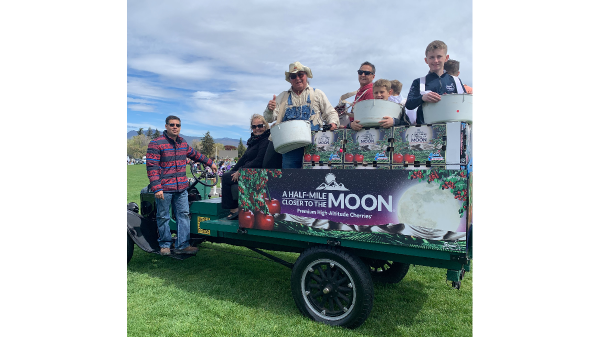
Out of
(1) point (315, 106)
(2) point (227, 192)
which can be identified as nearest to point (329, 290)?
(2) point (227, 192)

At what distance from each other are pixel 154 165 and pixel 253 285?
190cm

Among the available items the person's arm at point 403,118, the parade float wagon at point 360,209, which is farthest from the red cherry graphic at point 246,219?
the person's arm at point 403,118

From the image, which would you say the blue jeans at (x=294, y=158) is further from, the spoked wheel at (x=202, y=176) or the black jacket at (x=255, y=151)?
the spoked wheel at (x=202, y=176)

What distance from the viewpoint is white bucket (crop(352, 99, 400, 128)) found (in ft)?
9.84

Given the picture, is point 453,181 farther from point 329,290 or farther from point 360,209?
point 329,290

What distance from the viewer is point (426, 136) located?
2.87 m

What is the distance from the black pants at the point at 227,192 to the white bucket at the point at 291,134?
3.58 feet

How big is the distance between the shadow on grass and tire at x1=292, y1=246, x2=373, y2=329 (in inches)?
8.2

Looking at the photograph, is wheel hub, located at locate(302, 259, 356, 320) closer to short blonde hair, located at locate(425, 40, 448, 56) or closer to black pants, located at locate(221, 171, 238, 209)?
black pants, located at locate(221, 171, 238, 209)

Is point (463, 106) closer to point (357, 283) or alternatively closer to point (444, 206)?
point (444, 206)

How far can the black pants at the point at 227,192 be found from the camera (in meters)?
4.17

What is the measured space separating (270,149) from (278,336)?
72.4 inches

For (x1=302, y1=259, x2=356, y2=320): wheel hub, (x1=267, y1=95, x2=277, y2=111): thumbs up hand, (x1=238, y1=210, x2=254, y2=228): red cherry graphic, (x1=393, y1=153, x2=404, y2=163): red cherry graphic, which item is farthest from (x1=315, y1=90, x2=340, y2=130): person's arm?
(x1=302, y1=259, x2=356, y2=320): wheel hub

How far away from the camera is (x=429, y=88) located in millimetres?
3195
